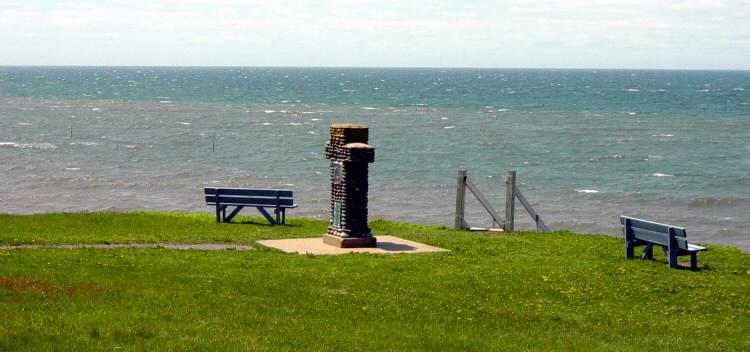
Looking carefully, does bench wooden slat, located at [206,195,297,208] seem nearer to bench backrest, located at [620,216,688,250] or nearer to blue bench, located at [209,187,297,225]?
blue bench, located at [209,187,297,225]

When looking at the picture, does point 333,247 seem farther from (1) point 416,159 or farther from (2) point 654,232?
(1) point 416,159

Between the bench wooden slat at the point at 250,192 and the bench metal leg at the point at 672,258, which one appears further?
the bench wooden slat at the point at 250,192

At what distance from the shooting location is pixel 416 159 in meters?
66.3

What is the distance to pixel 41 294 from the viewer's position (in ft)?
50.6

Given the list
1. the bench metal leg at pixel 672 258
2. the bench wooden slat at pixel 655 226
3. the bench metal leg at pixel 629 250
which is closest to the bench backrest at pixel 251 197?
the bench metal leg at pixel 629 250

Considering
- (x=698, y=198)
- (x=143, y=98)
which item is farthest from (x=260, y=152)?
(x=143, y=98)

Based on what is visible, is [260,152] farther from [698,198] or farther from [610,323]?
[610,323]

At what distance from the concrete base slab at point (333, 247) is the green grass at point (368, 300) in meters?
0.86

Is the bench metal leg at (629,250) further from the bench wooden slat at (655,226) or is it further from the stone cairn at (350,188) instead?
the stone cairn at (350,188)

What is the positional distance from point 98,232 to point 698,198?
32.9 m

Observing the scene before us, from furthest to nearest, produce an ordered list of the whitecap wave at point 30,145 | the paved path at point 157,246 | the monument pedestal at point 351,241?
the whitecap wave at point 30,145
the monument pedestal at point 351,241
the paved path at point 157,246

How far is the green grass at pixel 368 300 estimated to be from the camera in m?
13.5

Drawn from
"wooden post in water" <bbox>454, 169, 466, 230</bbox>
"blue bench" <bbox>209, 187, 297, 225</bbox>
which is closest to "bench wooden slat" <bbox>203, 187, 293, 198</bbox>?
"blue bench" <bbox>209, 187, 297, 225</bbox>

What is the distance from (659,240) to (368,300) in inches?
284
